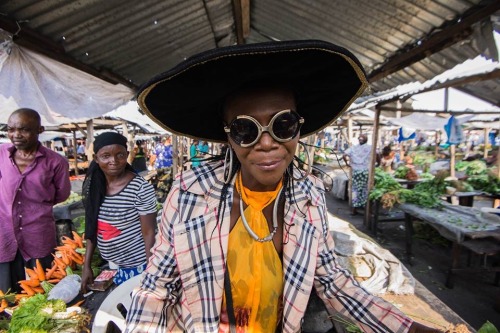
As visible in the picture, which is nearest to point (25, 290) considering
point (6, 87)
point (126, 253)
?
point (126, 253)

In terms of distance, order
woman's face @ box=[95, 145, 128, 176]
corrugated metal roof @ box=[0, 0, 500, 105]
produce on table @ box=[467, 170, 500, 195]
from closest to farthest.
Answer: woman's face @ box=[95, 145, 128, 176]
corrugated metal roof @ box=[0, 0, 500, 105]
produce on table @ box=[467, 170, 500, 195]

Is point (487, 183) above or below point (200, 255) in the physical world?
below

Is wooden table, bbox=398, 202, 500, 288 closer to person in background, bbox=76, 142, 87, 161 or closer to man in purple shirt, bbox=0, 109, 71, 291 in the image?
man in purple shirt, bbox=0, 109, 71, 291

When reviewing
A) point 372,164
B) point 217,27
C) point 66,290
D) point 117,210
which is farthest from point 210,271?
point 372,164

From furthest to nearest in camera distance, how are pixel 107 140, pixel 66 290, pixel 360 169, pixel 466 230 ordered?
pixel 360 169
pixel 466 230
pixel 107 140
pixel 66 290

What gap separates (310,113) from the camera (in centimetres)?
167

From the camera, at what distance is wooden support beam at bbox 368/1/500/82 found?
2.70 m

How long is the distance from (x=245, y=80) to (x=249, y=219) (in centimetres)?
64

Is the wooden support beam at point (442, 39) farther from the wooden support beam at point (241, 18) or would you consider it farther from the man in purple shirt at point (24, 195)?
the man in purple shirt at point (24, 195)

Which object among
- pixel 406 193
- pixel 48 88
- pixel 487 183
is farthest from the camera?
pixel 487 183

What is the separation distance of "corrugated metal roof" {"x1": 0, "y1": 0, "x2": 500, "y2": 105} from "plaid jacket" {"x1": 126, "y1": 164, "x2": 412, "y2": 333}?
8.05 ft

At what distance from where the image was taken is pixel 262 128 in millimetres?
1202

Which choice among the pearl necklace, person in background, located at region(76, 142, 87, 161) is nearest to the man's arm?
the pearl necklace

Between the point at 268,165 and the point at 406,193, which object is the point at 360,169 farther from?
the point at 268,165
